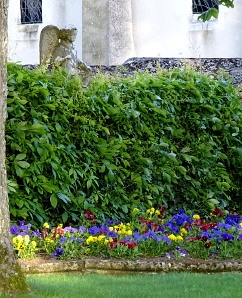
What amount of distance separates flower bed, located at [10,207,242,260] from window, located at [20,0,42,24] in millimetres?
15803

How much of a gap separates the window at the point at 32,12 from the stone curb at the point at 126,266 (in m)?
17.2

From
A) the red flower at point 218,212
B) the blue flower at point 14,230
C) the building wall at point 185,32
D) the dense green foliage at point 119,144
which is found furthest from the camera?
the building wall at point 185,32

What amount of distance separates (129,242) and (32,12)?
17128mm

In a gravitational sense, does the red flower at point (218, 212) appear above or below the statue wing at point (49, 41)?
below

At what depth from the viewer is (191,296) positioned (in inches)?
197

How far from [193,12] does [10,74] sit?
573 inches

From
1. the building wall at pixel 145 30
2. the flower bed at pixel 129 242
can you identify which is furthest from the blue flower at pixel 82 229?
the building wall at pixel 145 30

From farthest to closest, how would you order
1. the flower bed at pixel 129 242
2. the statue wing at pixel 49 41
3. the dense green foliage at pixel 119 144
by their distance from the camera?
the statue wing at pixel 49 41, the dense green foliage at pixel 119 144, the flower bed at pixel 129 242

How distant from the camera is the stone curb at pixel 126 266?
607 centimetres

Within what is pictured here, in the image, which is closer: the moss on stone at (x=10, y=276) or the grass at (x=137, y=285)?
the moss on stone at (x=10, y=276)

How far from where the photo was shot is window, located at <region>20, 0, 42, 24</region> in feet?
74.4

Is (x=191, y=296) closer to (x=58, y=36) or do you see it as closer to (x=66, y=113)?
(x=66, y=113)

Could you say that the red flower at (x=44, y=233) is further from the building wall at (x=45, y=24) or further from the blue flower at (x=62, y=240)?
the building wall at (x=45, y=24)

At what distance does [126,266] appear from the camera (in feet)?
20.2
